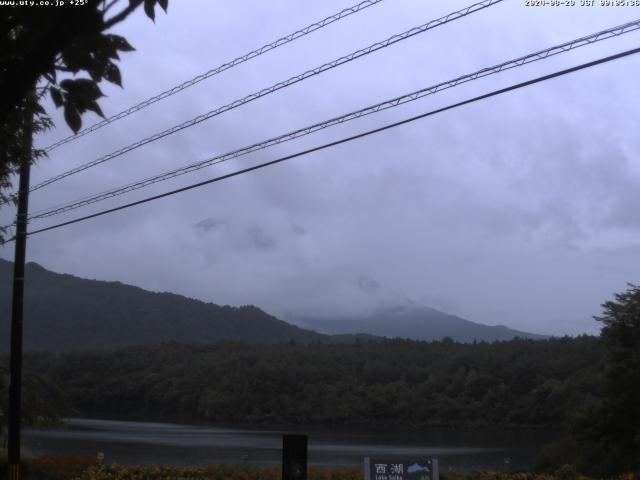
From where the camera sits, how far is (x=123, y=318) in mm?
121688

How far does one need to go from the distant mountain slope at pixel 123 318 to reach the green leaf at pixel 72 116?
333 ft

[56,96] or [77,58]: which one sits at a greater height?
[77,58]

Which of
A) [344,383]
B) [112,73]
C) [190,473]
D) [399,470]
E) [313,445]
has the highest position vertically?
[112,73]

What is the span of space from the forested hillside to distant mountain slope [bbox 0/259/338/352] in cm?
4697

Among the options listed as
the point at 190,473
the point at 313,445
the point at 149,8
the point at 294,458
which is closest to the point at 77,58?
the point at 149,8

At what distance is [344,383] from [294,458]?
4549 centimetres

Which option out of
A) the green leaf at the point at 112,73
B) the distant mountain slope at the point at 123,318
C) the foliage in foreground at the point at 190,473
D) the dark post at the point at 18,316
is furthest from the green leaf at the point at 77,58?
the distant mountain slope at the point at 123,318

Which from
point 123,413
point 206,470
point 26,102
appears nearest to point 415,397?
point 123,413

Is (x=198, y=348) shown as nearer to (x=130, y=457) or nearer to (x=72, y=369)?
(x=72, y=369)

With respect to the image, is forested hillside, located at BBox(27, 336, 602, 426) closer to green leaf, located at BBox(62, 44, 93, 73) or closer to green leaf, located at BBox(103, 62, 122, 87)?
green leaf, located at BBox(103, 62, 122, 87)

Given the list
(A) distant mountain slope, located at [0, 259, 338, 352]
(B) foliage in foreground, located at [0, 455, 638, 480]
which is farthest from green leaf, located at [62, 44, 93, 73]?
(A) distant mountain slope, located at [0, 259, 338, 352]

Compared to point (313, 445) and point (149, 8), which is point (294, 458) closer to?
point (149, 8)

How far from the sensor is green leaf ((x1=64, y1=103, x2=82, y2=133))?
3.62 metres

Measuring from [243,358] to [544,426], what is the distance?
1062 inches
